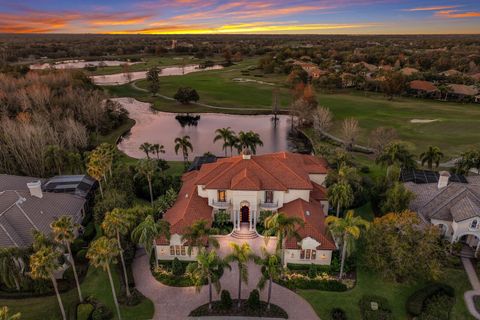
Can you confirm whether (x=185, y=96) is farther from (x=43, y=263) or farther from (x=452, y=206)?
(x=43, y=263)

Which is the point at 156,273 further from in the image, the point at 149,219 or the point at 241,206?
the point at 241,206

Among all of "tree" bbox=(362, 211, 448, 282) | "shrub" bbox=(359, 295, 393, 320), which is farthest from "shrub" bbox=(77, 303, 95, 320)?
"tree" bbox=(362, 211, 448, 282)

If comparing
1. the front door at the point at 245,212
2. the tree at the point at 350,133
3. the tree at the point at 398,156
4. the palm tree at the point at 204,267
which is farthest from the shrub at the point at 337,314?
the tree at the point at 350,133

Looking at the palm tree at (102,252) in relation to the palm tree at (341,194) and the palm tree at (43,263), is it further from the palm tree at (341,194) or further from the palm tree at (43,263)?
the palm tree at (341,194)

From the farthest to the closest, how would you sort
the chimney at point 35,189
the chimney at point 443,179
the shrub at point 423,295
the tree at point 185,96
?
1. the tree at point 185,96
2. the chimney at point 443,179
3. the chimney at point 35,189
4. the shrub at point 423,295

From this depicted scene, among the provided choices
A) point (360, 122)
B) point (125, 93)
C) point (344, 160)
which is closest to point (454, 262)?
point (344, 160)

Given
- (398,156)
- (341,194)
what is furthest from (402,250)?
(398,156)
